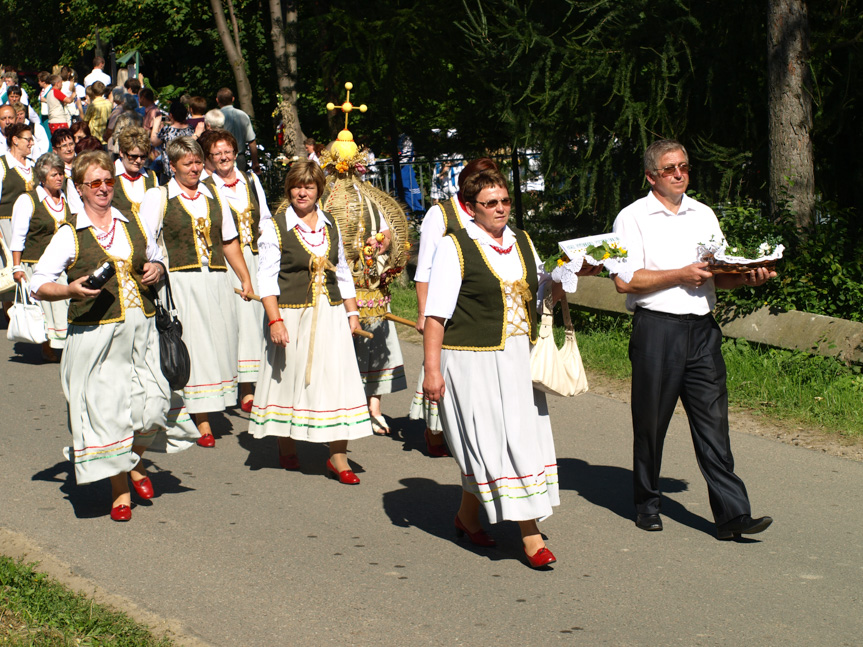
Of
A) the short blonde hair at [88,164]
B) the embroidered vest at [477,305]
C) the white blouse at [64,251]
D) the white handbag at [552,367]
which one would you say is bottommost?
the white handbag at [552,367]

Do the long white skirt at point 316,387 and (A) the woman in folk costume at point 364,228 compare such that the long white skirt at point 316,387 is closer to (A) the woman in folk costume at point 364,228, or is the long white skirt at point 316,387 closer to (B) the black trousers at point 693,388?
(A) the woman in folk costume at point 364,228

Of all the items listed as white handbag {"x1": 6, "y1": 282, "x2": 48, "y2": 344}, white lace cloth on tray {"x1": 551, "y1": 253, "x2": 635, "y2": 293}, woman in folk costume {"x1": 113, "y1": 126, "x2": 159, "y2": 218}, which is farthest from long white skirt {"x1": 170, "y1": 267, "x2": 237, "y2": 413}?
white lace cloth on tray {"x1": 551, "y1": 253, "x2": 635, "y2": 293}

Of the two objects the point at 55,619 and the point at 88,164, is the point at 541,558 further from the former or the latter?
the point at 88,164

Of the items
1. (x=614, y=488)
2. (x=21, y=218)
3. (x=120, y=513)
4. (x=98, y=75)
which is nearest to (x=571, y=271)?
(x=614, y=488)

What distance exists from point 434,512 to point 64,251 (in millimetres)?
2501

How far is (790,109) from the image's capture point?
1027 centimetres

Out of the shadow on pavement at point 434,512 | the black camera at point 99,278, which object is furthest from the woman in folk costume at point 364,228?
the black camera at point 99,278

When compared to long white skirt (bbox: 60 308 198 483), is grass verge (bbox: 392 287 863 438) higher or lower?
lower

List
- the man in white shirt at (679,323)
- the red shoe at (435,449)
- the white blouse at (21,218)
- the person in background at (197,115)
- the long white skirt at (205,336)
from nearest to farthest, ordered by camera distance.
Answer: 1. the man in white shirt at (679,323)
2. the red shoe at (435,449)
3. the long white skirt at (205,336)
4. the white blouse at (21,218)
5. the person in background at (197,115)

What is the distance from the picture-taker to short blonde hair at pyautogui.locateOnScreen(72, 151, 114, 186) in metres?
5.88

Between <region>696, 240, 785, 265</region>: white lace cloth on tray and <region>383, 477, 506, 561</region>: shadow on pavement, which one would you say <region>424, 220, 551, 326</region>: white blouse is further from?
<region>383, 477, 506, 561</region>: shadow on pavement

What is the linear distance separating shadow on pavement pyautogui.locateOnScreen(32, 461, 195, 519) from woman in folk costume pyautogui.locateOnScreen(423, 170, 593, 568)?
2283 millimetres

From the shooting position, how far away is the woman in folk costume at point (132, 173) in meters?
8.31

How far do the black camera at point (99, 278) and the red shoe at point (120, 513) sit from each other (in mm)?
1349
